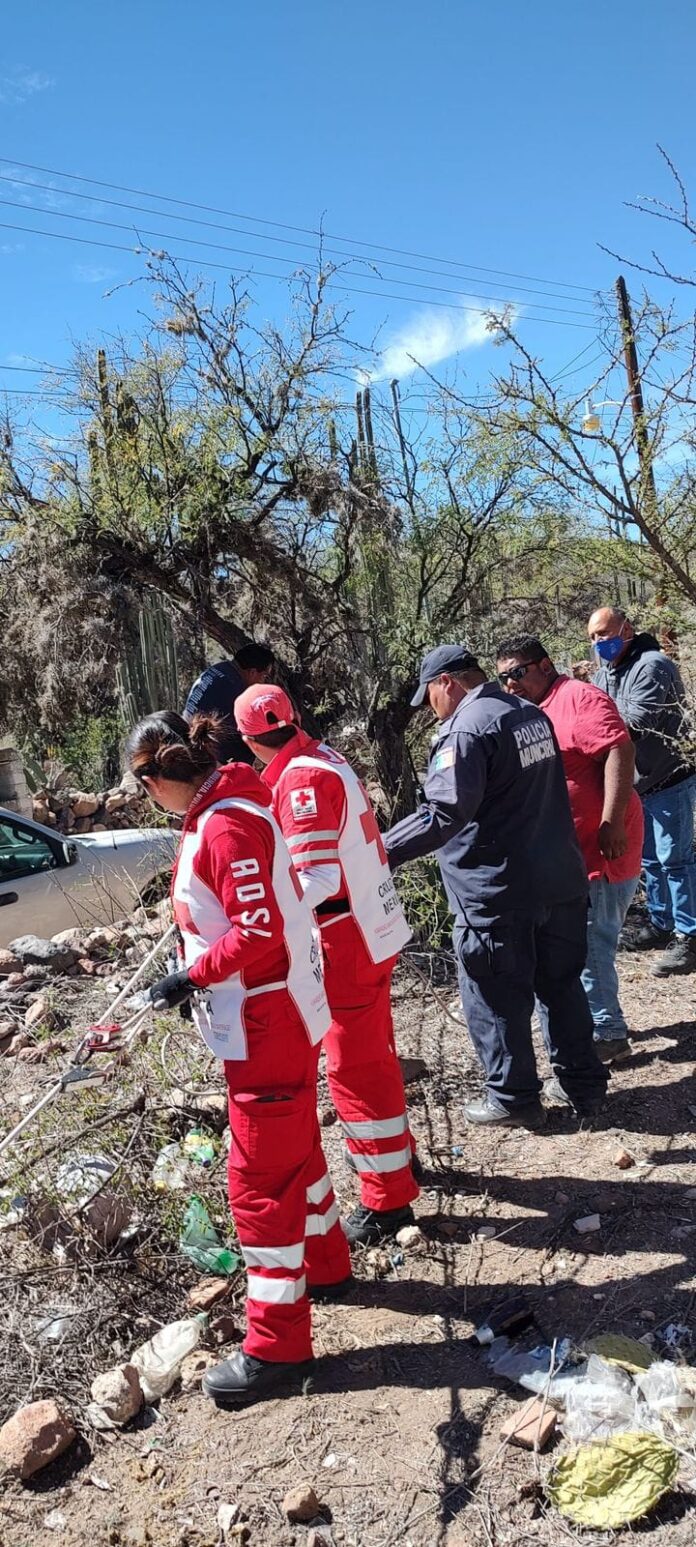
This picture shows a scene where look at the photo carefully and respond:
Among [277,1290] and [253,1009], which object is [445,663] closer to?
[253,1009]

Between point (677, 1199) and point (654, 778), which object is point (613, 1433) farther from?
point (654, 778)

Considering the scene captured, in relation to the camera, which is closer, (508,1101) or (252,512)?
(508,1101)

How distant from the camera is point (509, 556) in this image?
819 centimetres

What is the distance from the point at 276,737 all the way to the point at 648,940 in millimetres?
3505

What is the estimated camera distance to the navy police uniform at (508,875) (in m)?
3.68

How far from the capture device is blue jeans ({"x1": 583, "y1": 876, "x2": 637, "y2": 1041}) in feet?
14.8

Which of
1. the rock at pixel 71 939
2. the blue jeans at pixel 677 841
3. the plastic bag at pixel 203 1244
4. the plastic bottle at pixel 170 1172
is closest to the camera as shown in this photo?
the plastic bag at pixel 203 1244

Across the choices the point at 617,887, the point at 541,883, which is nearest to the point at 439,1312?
the point at 541,883

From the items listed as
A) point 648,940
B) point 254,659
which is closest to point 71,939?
point 254,659

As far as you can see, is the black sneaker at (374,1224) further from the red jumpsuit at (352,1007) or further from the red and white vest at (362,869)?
the red and white vest at (362,869)

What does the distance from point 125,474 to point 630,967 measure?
4698 mm

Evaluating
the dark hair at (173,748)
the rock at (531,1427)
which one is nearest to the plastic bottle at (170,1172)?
the rock at (531,1427)

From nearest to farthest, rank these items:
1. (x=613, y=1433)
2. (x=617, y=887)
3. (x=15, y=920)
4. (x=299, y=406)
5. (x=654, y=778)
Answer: (x=613, y=1433) < (x=617, y=887) < (x=654, y=778) < (x=15, y=920) < (x=299, y=406)

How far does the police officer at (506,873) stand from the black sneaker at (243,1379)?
4.85 feet
